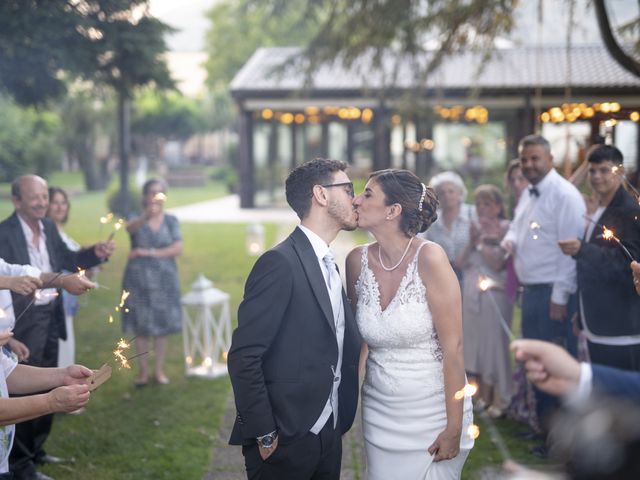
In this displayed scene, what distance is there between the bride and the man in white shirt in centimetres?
214

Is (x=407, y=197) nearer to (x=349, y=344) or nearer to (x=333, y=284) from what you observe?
(x=333, y=284)

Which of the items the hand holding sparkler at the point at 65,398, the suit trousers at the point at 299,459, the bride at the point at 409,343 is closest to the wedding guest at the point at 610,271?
the bride at the point at 409,343

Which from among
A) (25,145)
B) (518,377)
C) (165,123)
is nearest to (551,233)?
(518,377)

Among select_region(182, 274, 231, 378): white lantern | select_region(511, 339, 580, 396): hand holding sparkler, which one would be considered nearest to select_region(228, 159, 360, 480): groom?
select_region(511, 339, 580, 396): hand holding sparkler

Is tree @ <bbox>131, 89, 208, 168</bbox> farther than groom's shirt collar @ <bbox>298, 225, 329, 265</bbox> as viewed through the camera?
Yes

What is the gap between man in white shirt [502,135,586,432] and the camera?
17.8 feet

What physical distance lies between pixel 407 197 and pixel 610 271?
182 centimetres

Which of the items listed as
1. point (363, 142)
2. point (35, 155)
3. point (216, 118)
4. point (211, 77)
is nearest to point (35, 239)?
point (35, 155)

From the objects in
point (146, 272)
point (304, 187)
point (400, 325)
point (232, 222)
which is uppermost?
point (304, 187)

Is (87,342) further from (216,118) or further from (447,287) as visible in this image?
(216,118)

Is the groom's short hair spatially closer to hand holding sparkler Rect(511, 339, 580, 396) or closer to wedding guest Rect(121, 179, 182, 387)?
hand holding sparkler Rect(511, 339, 580, 396)

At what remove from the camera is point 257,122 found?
87.0ft

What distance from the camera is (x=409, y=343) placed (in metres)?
3.48

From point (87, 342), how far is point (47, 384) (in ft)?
20.0
